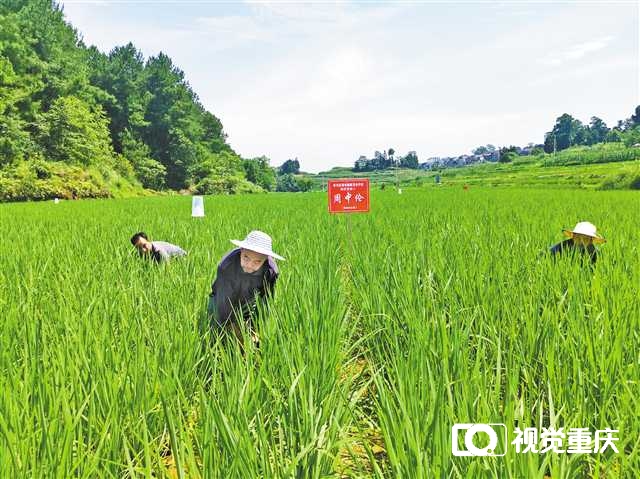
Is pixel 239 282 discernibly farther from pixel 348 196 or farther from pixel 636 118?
pixel 636 118

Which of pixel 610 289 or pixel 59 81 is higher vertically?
pixel 59 81

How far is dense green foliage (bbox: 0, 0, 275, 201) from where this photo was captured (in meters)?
21.5

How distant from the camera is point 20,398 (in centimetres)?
152

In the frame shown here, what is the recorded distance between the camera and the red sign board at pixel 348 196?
208 inches

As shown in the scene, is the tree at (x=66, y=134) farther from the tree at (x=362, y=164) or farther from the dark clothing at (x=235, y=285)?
the tree at (x=362, y=164)

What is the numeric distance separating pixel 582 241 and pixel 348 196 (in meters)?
2.41

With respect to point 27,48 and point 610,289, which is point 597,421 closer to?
point 610,289

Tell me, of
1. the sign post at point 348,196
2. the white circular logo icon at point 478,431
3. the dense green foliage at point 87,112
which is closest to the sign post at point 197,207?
the sign post at point 348,196

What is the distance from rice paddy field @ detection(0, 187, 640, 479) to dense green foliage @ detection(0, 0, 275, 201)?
2050 cm

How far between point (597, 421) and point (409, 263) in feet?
5.99

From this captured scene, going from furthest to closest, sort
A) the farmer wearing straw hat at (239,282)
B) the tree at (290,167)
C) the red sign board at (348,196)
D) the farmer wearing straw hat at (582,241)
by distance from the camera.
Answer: the tree at (290,167) → the red sign board at (348,196) → the farmer wearing straw hat at (582,241) → the farmer wearing straw hat at (239,282)

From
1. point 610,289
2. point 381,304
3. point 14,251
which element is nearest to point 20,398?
point 381,304

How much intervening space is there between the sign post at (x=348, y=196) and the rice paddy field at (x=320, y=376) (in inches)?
61.2

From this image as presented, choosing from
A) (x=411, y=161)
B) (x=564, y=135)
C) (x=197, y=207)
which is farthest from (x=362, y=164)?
(x=197, y=207)
